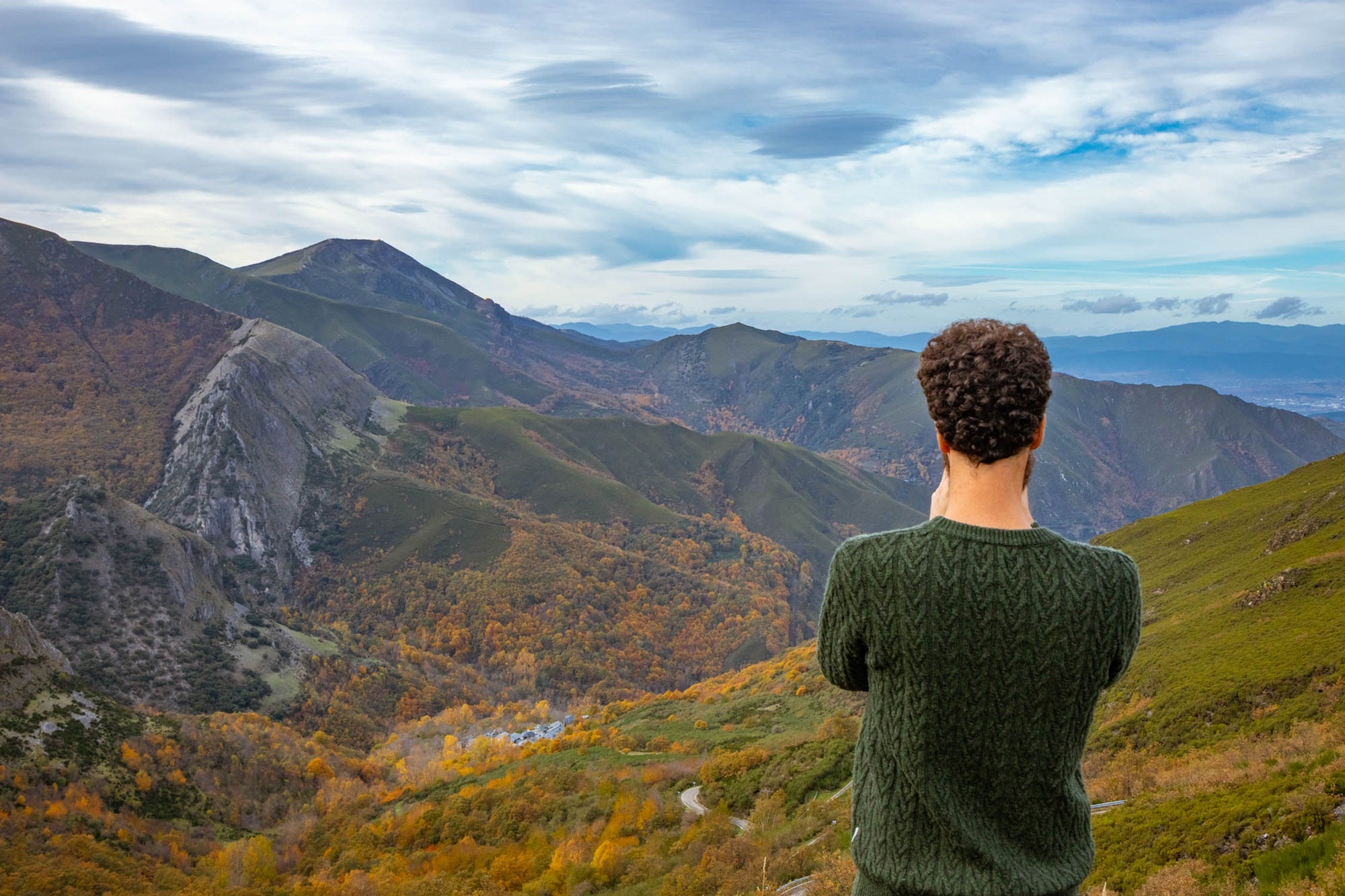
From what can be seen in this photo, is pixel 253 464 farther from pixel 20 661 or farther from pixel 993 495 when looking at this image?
pixel 993 495

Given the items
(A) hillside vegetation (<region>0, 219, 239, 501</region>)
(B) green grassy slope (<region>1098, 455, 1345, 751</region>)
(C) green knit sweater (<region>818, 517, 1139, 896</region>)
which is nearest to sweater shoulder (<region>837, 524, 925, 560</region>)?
(C) green knit sweater (<region>818, 517, 1139, 896</region>)

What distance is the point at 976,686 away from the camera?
353 cm

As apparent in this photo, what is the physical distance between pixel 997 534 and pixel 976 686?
734 millimetres

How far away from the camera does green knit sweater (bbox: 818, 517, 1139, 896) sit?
342 cm

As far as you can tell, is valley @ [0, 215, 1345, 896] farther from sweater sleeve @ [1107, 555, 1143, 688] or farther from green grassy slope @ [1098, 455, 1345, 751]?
sweater sleeve @ [1107, 555, 1143, 688]

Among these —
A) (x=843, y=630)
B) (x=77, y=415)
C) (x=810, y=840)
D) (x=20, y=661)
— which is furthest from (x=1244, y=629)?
(x=77, y=415)

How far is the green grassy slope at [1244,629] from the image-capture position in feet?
70.9

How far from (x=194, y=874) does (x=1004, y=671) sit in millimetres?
60194

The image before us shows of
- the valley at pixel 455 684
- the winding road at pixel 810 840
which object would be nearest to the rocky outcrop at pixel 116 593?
the valley at pixel 455 684

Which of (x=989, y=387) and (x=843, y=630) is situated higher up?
(x=989, y=387)

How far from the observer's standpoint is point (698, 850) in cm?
2359

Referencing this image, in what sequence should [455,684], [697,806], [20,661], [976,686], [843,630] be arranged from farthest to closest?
[455,684] → [20,661] → [697,806] → [843,630] → [976,686]

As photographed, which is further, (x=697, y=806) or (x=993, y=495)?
(x=697, y=806)

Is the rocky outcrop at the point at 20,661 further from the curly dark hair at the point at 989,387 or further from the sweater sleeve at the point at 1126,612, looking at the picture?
the sweater sleeve at the point at 1126,612
